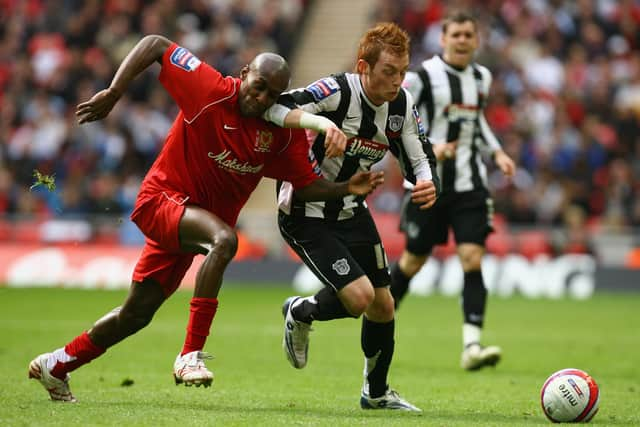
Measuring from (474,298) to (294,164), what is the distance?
3686 mm

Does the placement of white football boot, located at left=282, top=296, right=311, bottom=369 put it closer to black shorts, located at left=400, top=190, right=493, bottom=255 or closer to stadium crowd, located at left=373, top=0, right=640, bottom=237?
black shorts, located at left=400, top=190, right=493, bottom=255

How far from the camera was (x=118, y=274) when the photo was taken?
65.1ft

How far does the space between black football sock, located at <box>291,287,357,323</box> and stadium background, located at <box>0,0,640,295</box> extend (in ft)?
38.6

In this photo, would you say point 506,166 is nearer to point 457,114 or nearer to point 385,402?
point 457,114

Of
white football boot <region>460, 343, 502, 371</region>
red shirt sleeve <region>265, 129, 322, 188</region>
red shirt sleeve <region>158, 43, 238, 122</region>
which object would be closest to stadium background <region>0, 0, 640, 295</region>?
white football boot <region>460, 343, 502, 371</region>

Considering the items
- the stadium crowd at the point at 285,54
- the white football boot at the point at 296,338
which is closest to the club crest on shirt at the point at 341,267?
the white football boot at the point at 296,338

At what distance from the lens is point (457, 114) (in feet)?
34.9

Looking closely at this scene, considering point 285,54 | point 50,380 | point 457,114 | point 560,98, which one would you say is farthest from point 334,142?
point 285,54

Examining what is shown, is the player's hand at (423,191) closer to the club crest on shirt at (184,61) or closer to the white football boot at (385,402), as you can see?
the white football boot at (385,402)

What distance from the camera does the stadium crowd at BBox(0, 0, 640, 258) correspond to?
20.9 m

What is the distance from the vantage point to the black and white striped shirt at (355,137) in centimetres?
739

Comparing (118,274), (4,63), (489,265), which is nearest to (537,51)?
(489,265)

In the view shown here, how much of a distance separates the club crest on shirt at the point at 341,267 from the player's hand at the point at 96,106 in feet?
5.75

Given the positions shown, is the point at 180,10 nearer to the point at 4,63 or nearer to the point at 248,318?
the point at 4,63
